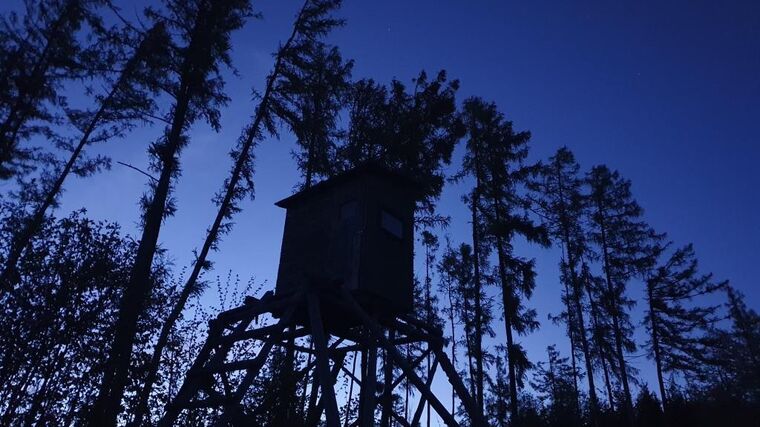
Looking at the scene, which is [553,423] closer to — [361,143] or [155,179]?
[361,143]

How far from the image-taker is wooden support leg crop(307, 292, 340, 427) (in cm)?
835

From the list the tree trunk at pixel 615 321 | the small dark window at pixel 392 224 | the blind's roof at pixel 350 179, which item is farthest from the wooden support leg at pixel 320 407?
the tree trunk at pixel 615 321

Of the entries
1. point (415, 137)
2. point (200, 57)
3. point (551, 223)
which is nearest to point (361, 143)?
point (415, 137)

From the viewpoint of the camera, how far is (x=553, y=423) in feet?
75.2

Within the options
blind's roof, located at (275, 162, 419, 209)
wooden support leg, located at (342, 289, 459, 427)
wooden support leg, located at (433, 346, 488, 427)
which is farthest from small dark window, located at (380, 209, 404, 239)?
wooden support leg, located at (433, 346, 488, 427)

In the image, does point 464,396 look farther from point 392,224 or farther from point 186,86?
point 186,86

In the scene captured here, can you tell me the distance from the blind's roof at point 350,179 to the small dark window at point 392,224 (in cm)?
89

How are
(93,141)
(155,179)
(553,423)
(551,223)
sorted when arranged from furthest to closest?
(551,223)
(553,423)
(93,141)
(155,179)

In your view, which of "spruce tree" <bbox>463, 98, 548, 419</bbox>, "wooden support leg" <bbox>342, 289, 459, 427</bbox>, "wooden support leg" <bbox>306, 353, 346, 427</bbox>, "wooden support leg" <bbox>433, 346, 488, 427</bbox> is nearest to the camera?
"wooden support leg" <bbox>342, 289, 459, 427</bbox>

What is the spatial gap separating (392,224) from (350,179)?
1388 mm

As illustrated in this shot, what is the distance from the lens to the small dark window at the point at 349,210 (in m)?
11.7

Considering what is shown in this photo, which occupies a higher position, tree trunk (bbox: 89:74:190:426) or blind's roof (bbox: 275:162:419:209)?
blind's roof (bbox: 275:162:419:209)

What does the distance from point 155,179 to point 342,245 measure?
5504 mm

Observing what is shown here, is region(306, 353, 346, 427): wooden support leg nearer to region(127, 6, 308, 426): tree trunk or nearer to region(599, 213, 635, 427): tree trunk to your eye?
region(127, 6, 308, 426): tree trunk
